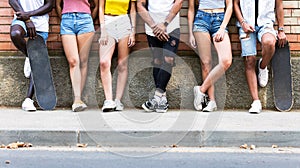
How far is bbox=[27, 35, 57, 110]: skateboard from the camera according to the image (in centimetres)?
734

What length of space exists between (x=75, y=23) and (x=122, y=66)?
84cm

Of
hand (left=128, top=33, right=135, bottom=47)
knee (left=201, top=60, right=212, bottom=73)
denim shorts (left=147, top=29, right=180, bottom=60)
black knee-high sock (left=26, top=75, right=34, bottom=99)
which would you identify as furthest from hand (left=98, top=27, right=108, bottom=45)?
knee (left=201, top=60, right=212, bottom=73)

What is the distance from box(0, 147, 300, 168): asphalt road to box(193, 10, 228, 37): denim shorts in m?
2.00

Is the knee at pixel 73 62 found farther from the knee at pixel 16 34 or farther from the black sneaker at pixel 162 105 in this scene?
the black sneaker at pixel 162 105

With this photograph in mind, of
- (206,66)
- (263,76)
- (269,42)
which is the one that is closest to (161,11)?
(206,66)

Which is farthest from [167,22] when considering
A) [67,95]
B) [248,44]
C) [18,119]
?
[18,119]

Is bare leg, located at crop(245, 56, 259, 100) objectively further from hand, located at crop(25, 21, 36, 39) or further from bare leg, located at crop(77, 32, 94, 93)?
hand, located at crop(25, 21, 36, 39)

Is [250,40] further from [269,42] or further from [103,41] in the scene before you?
[103,41]

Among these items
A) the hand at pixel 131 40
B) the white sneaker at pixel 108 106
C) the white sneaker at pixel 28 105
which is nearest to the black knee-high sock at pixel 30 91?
the white sneaker at pixel 28 105

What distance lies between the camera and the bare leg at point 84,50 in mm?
7410

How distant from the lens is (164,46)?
7.29m

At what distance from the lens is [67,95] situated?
7.69m

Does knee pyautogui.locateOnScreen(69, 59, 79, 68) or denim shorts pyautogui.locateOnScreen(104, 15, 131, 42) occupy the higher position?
denim shorts pyautogui.locateOnScreen(104, 15, 131, 42)

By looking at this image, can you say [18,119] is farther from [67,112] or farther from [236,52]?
[236,52]
